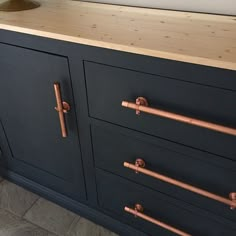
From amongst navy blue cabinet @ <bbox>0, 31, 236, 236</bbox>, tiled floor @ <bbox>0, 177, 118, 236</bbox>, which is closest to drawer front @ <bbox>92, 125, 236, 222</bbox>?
navy blue cabinet @ <bbox>0, 31, 236, 236</bbox>

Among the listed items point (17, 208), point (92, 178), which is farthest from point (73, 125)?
point (17, 208)

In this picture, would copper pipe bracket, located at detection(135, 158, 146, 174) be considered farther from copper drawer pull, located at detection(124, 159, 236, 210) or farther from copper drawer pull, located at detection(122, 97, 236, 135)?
copper drawer pull, located at detection(122, 97, 236, 135)

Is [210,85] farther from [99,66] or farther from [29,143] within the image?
[29,143]

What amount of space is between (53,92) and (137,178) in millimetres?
433

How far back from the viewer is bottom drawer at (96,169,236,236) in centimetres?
93

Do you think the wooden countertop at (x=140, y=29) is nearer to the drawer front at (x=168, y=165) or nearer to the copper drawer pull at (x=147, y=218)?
the drawer front at (x=168, y=165)

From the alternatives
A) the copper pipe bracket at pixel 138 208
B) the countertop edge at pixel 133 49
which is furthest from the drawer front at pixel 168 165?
the countertop edge at pixel 133 49

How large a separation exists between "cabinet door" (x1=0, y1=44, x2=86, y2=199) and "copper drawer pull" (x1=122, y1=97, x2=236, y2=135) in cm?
27

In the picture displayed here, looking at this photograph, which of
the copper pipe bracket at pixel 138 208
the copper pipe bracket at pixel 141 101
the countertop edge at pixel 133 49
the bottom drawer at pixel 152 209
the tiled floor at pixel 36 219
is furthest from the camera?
the tiled floor at pixel 36 219

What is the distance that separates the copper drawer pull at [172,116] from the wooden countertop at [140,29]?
0.49ft

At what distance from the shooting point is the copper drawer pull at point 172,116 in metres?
0.70

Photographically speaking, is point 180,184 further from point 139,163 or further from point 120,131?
point 120,131

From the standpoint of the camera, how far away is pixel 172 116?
0.75 meters

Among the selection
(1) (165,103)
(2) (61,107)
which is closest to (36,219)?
(2) (61,107)
